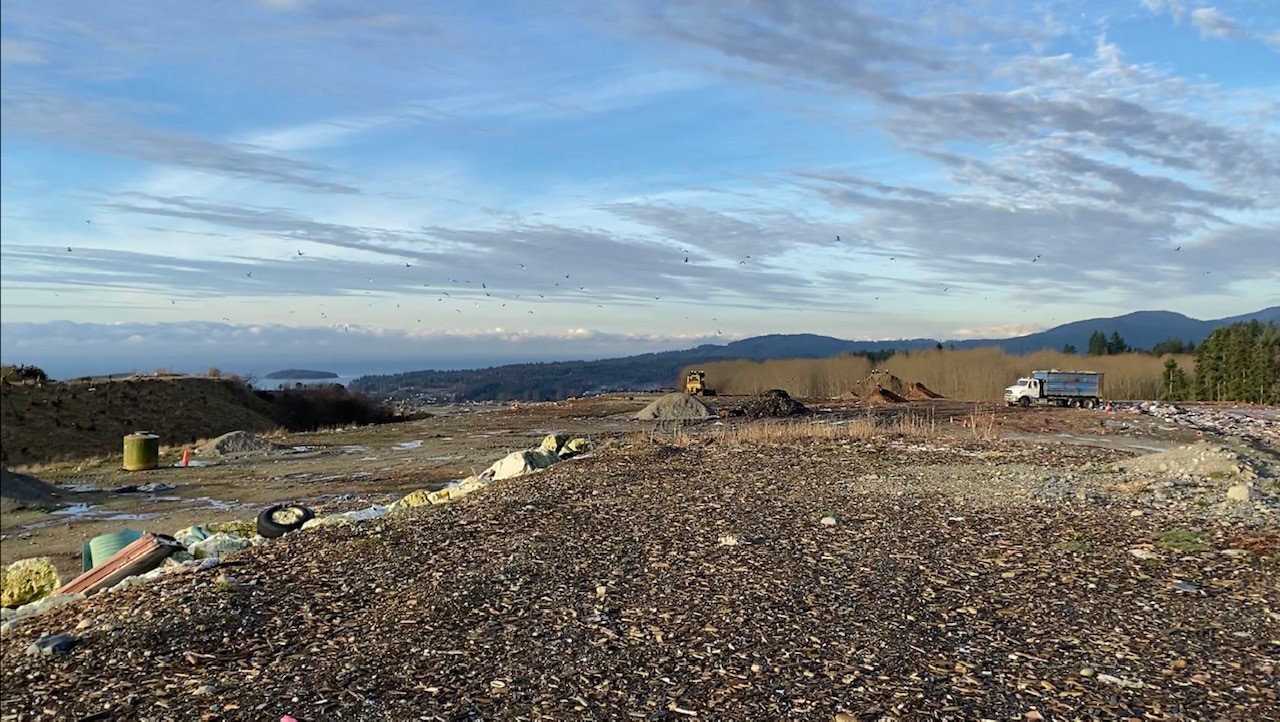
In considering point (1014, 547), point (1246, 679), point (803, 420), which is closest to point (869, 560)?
point (1014, 547)

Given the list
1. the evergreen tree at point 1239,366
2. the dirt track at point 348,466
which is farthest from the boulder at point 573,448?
the evergreen tree at point 1239,366

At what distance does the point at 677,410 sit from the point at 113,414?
24.3 metres

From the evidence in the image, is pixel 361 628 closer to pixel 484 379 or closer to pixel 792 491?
pixel 792 491

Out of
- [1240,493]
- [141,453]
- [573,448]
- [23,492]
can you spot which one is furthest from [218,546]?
[1240,493]

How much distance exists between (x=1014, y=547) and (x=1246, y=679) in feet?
10.3

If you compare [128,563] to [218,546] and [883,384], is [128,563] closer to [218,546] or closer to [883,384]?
[218,546]

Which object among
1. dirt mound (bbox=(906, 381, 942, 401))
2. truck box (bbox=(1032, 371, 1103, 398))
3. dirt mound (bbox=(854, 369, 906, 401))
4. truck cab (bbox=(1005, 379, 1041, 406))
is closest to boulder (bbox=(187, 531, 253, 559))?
truck cab (bbox=(1005, 379, 1041, 406))

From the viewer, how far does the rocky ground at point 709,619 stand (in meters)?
4.56

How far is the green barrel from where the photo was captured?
15.9 meters

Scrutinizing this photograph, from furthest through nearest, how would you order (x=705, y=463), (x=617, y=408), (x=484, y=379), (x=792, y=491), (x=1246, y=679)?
(x=484, y=379) → (x=617, y=408) → (x=705, y=463) → (x=792, y=491) → (x=1246, y=679)

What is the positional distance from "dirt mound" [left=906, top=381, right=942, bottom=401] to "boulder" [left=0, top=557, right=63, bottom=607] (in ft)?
134

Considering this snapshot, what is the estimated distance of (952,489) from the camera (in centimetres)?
1136

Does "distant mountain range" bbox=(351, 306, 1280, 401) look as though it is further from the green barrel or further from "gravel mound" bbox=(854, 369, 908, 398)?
the green barrel

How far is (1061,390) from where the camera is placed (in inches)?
1423
